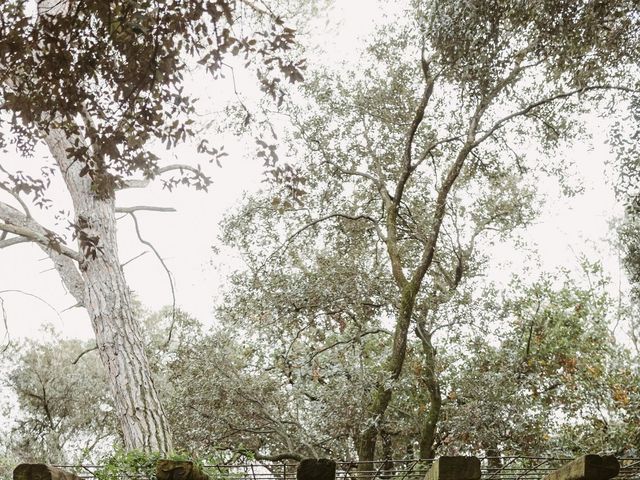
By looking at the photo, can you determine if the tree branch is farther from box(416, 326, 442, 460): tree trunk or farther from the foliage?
box(416, 326, 442, 460): tree trunk

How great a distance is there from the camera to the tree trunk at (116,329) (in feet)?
20.2

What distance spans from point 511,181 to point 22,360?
13.7 metres

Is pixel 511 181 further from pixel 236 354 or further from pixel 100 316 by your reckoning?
A: pixel 100 316

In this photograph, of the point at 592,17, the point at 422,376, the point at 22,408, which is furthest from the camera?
the point at 22,408

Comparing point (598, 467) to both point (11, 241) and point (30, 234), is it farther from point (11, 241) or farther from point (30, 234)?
point (11, 241)

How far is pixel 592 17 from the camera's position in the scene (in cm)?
646

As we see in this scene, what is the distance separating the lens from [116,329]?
22.0ft

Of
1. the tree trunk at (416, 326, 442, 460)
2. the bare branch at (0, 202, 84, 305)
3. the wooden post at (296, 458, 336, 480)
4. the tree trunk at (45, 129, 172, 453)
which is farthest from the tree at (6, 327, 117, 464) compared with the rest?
the wooden post at (296, 458, 336, 480)

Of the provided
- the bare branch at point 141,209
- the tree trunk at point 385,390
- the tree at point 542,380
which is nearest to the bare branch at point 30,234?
the bare branch at point 141,209

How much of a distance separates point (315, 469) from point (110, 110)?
3.40 meters

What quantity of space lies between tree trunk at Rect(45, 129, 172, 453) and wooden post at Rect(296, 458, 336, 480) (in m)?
4.03

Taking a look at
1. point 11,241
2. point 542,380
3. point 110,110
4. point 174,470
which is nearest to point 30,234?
point 11,241

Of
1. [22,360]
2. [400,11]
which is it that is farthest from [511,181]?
[22,360]

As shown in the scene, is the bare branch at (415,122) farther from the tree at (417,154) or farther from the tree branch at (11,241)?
the tree branch at (11,241)
